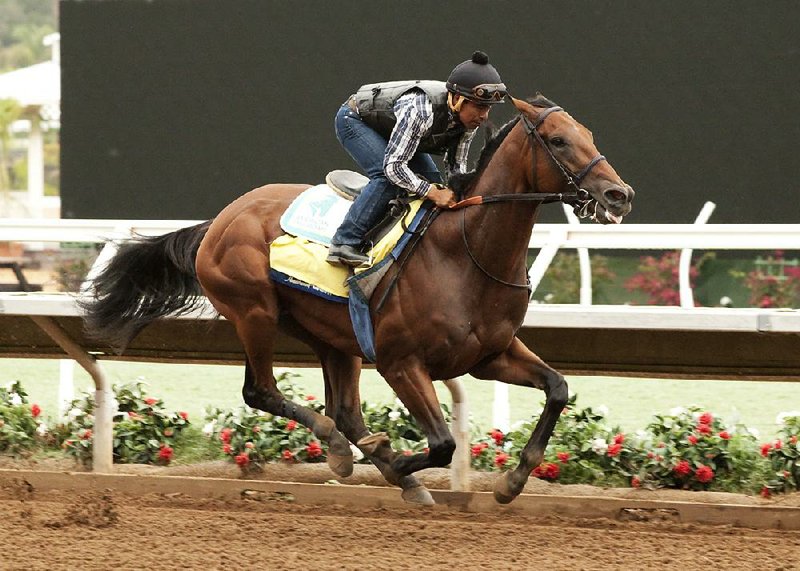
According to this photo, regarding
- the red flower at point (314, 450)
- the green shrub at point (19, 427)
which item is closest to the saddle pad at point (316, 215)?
the red flower at point (314, 450)

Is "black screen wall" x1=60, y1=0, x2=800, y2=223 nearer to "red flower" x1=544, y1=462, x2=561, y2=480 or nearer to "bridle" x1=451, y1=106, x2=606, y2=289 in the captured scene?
"red flower" x1=544, y1=462, x2=561, y2=480

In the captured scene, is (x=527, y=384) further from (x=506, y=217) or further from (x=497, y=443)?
(x=497, y=443)

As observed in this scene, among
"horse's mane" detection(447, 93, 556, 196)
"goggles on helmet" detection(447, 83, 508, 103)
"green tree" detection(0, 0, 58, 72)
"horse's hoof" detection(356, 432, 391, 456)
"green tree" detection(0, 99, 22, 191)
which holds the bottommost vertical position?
"horse's hoof" detection(356, 432, 391, 456)

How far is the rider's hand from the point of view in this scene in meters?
4.80

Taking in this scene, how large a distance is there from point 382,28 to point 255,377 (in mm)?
5233

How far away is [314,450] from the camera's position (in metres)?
6.00

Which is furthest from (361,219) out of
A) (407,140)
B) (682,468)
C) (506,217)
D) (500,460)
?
(682,468)

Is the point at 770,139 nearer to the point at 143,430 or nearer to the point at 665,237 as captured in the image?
the point at 665,237

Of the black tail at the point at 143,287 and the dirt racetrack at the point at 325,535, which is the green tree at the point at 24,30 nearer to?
the black tail at the point at 143,287

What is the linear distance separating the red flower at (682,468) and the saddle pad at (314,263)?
63.3 inches

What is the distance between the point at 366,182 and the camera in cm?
527

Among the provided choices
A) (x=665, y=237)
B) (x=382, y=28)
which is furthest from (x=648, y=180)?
(x=665, y=237)

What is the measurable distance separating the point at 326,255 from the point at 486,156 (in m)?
0.75

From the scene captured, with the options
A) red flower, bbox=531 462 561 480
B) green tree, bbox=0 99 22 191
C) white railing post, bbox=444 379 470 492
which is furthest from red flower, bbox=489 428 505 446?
green tree, bbox=0 99 22 191
